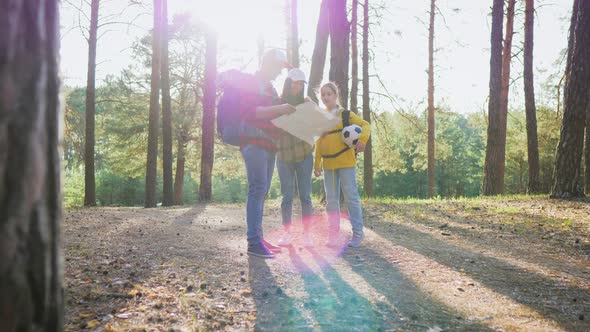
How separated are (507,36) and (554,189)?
9.15 m

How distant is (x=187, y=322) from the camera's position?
112 inches

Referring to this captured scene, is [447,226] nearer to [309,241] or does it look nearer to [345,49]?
[309,241]

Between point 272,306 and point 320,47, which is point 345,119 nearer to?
point 272,306

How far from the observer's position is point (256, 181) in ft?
14.5

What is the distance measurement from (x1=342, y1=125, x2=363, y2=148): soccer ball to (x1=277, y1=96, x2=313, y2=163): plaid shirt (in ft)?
1.48

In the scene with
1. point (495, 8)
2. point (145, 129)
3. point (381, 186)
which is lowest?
point (381, 186)

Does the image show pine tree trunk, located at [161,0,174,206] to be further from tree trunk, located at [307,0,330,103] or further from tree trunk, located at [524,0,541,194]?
tree trunk, located at [524,0,541,194]

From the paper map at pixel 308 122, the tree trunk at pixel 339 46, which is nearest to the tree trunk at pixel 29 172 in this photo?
the paper map at pixel 308 122

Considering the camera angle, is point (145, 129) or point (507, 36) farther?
point (145, 129)

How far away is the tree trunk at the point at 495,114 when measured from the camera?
1241 cm

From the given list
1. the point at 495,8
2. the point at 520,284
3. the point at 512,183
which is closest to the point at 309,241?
the point at 520,284

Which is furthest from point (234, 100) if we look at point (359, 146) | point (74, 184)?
point (74, 184)

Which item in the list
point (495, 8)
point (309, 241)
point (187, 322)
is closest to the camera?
point (187, 322)

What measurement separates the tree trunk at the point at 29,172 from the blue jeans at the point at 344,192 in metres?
4.18
